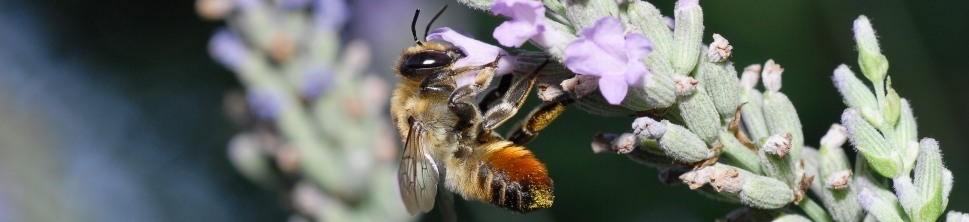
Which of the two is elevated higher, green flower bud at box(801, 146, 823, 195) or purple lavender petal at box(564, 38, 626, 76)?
purple lavender petal at box(564, 38, 626, 76)

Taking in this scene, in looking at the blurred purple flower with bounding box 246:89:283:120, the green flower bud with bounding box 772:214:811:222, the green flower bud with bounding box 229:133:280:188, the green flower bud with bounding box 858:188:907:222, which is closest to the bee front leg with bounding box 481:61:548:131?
the green flower bud with bounding box 772:214:811:222

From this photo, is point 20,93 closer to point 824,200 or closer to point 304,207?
point 304,207

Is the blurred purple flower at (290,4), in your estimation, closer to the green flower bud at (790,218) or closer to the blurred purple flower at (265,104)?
the blurred purple flower at (265,104)

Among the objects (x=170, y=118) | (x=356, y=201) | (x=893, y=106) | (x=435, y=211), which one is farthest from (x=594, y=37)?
(x=170, y=118)

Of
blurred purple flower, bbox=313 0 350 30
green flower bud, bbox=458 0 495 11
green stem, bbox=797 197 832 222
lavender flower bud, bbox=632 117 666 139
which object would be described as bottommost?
green stem, bbox=797 197 832 222

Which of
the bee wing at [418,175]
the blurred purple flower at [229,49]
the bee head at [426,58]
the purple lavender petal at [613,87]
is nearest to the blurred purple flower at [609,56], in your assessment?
the purple lavender petal at [613,87]

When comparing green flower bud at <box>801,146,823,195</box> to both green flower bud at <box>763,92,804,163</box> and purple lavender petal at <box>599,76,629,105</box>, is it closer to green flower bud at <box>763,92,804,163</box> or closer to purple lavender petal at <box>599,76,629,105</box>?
green flower bud at <box>763,92,804,163</box>

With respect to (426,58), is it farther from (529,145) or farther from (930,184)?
(529,145)
